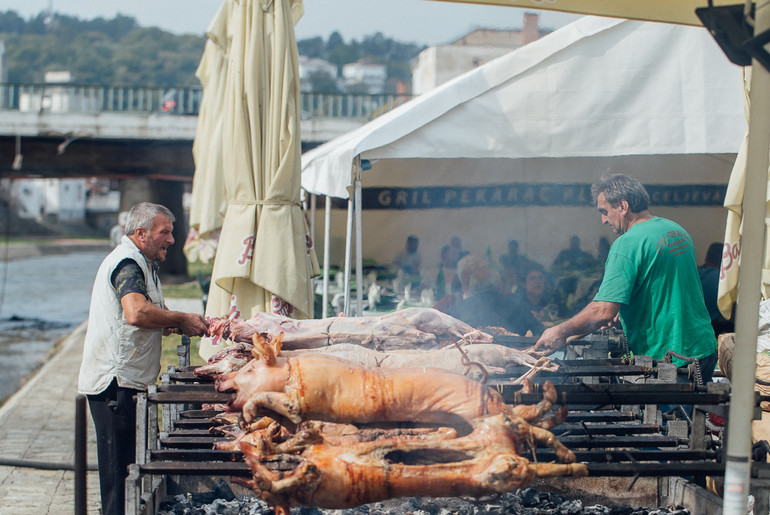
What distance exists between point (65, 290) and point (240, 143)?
21.5 m

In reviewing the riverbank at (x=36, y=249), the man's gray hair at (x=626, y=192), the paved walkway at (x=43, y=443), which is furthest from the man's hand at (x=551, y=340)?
the riverbank at (x=36, y=249)

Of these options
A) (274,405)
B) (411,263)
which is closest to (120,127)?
(411,263)

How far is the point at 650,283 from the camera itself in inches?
163

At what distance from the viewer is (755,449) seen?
3354 millimetres

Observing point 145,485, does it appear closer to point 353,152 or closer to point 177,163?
point 353,152

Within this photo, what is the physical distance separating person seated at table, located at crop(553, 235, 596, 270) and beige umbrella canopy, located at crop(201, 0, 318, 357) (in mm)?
5450

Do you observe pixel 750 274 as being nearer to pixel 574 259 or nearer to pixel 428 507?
pixel 428 507

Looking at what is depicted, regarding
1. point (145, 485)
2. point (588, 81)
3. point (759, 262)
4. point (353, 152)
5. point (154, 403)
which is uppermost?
point (588, 81)

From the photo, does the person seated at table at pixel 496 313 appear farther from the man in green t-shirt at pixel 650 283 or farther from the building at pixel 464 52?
the building at pixel 464 52

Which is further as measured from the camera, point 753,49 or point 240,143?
point 240,143

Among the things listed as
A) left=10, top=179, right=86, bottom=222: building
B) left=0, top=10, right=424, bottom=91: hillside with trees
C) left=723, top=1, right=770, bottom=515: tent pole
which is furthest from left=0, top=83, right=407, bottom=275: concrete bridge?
left=0, top=10, right=424, bottom=91: hillside with trees

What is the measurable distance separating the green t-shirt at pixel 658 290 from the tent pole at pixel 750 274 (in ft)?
5.34

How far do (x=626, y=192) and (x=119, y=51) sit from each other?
12513 cm

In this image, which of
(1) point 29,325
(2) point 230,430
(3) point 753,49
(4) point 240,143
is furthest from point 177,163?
(3) point 753,49
